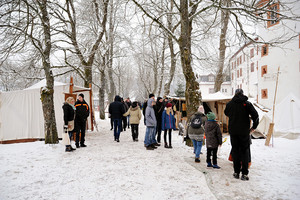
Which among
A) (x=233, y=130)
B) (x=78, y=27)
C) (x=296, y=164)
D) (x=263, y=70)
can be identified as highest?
(x=78, y=27)

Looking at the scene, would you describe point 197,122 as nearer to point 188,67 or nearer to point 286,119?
point 188,67

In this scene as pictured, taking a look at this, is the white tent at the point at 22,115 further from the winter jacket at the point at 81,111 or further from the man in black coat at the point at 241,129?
the man in black coat at the point at 241,129

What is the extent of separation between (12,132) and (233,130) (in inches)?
386

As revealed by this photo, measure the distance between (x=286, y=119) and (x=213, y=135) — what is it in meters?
7.65

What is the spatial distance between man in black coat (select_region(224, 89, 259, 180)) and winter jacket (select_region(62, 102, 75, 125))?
5.11 metres

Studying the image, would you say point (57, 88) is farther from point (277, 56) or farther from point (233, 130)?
point (277, 56)

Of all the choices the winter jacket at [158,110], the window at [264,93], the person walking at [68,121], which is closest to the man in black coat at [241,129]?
the winter jacket at [158,110]

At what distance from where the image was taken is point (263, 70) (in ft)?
76.8

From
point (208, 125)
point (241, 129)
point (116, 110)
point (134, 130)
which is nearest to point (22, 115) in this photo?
point (116, 110)

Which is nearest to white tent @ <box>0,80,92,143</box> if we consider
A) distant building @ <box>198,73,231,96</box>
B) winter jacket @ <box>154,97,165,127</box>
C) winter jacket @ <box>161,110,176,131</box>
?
winter jacket @ <box>154,97,165,127</box>

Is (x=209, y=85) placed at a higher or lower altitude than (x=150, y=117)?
higher

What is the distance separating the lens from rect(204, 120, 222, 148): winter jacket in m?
5.30

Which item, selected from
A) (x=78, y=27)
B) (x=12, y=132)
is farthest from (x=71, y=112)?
(x=78, y=27)

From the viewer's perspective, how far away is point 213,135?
5.35m
